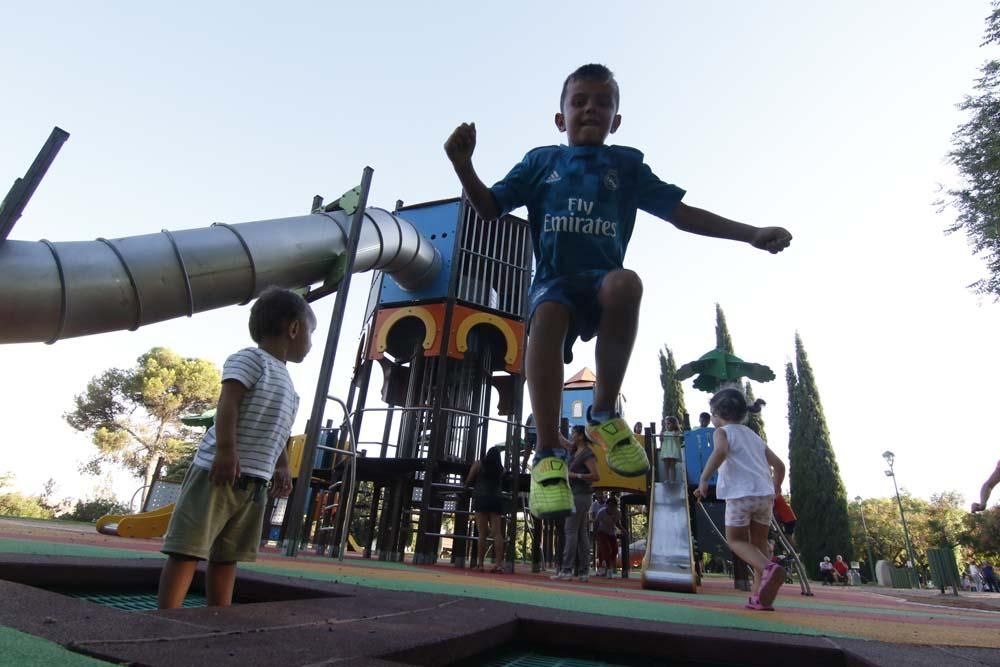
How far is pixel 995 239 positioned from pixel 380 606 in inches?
621

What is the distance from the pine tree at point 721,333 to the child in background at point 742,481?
27.7 meters

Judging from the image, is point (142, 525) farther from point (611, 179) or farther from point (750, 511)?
point (611, 179)

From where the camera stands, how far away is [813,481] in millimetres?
27203

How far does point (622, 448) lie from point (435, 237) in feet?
30.0

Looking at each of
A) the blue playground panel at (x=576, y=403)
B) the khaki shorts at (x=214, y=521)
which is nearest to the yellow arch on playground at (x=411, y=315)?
the khaki shorts at (x=214, y=521)

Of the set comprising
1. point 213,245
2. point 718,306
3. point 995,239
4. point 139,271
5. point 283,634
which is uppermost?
point 718,306

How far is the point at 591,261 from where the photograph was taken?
2127 mm

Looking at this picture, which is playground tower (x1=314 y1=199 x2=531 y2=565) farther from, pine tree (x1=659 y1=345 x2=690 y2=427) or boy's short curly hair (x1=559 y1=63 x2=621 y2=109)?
pine tree (x1=659 y1=345 x2=690 y2=427)

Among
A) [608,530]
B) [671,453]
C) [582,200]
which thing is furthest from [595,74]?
[608,530]

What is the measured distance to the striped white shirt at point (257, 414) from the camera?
Answer: 76.0 inches

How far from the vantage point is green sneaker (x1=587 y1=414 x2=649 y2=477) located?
2156mm

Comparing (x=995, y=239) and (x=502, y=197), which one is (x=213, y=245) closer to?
(x=502, y=197)

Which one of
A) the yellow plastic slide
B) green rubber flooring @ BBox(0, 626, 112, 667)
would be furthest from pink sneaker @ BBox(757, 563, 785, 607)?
the yellow plastic slide

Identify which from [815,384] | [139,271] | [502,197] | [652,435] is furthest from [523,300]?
[815,384]
